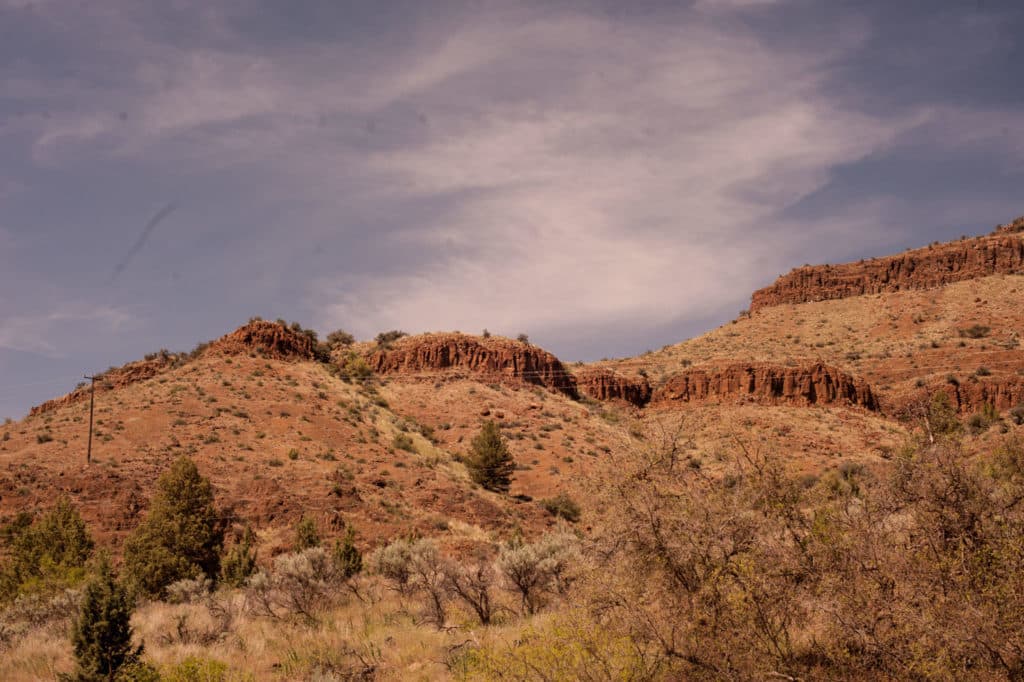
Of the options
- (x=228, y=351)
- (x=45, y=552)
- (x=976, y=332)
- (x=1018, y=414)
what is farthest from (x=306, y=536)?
(x=976, y=332)

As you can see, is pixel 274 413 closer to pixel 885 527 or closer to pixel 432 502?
pixel 432 502

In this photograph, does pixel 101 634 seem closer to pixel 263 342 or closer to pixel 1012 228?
pixel 263 342

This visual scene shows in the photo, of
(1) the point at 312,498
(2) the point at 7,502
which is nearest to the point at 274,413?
(1) the point at 312,498

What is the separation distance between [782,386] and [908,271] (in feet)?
152

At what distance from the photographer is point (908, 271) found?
95.2 m

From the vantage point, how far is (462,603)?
1537cm

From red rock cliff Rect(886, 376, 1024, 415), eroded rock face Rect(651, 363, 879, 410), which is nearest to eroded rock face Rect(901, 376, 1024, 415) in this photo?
red rock cliff Rect(886, 376, 1024, 415)

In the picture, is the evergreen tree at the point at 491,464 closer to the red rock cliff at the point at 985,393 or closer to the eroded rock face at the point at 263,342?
the eroded rock face at the point at 263,342

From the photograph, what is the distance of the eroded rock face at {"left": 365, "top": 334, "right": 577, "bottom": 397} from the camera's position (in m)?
71.4

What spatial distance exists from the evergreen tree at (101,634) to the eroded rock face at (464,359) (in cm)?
5749

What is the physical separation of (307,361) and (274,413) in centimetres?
1703

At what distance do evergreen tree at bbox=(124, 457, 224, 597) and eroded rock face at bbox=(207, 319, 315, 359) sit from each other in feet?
104

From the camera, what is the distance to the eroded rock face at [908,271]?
8962 centimetres

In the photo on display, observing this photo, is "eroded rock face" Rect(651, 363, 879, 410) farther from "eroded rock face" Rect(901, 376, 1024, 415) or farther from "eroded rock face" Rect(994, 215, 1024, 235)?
"eroded rock face" Rect(994, 215, 1024, 235)
